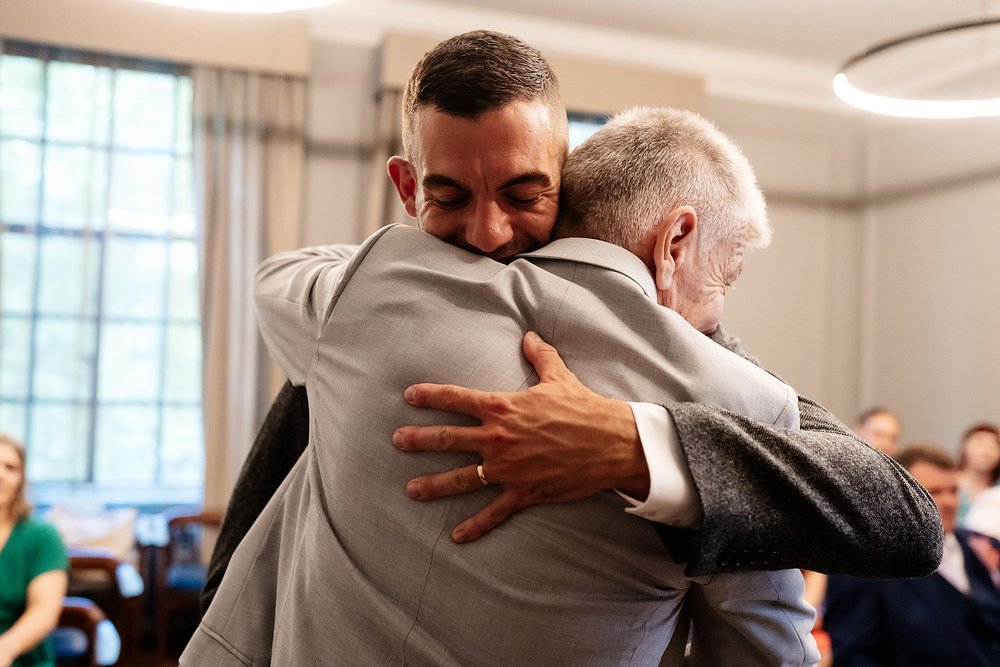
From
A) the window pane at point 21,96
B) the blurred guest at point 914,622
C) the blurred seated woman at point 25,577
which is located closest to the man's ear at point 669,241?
the blurred guest at point 914,622

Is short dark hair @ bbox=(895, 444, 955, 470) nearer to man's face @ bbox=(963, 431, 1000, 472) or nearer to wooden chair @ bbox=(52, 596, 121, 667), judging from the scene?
man's face @ bbox=(963, 431, 1000, 472)

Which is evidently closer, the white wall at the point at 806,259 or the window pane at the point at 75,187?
the window pane at the point at 75,187

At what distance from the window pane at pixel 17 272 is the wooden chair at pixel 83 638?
229cm

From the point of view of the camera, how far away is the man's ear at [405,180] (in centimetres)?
132

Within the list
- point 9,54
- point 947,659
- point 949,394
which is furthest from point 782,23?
point 9,54

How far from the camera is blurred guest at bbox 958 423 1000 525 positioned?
5420 mm

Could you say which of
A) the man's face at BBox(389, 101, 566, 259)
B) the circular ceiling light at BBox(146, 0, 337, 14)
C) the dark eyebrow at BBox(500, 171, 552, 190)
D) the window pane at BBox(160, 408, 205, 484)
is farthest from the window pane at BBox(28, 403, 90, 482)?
the dark eyebrow at BBox(500, 171, 552, 190)

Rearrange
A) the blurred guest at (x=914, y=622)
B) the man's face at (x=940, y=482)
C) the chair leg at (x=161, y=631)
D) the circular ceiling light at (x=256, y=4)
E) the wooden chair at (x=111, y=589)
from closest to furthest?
the circular ceiling light at (x=256, y=4) < the blurred guest at (x=914, y=622) < the man's face at (x=940, y=482) < the wooden chair at (x=111, y=589) < the chair leg at (x=161, y=631)

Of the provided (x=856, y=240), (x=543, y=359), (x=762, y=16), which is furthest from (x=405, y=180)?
(x=856, y=240)

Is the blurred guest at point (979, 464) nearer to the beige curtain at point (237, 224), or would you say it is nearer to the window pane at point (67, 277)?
the beige curtain at point (237, 224)

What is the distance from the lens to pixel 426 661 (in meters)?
0.93

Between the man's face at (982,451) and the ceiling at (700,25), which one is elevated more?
the ceiling at (700,25)

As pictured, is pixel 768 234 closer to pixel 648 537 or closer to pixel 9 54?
pixel 648 537

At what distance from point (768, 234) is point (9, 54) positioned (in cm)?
561
